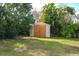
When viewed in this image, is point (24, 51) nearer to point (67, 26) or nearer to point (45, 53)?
point (45, 53)

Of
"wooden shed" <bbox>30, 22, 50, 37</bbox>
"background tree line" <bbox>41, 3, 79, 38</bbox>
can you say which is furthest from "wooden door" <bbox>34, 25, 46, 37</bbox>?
"background tree line" <bbox>41, 3, 79, 38</bbox>

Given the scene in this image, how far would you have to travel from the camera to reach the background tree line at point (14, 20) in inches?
180

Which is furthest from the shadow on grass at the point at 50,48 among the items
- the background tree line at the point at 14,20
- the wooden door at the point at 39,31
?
the background tree line at the point at 14,20

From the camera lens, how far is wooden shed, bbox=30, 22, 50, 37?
458 centimetres

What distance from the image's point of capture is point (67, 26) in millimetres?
4555

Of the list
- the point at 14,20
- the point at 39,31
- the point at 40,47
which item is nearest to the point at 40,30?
the point at 39,31

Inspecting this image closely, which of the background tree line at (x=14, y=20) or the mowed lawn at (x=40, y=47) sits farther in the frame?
the background tree line at (x=14, y=20)

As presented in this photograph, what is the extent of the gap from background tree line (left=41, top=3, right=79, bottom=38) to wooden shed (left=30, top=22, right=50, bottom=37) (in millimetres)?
64

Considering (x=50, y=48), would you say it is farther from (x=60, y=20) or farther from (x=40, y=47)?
(x=60, y=20)

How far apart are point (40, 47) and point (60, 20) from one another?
0.54 metres

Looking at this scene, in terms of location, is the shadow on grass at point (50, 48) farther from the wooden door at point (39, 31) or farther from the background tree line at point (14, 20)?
the background tree line at point (14, 20)

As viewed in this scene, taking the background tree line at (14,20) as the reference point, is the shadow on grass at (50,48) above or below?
below

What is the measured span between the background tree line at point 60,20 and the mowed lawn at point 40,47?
116 millimetres

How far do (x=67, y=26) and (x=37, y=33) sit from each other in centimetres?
49
